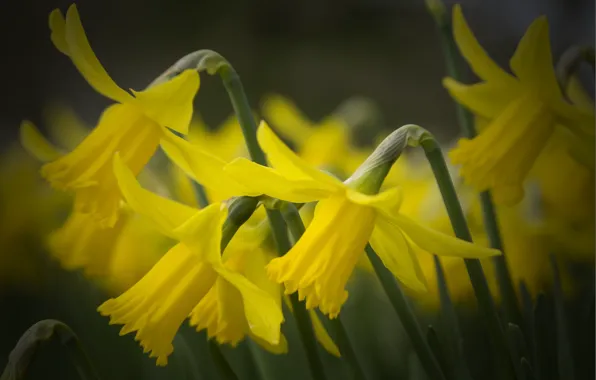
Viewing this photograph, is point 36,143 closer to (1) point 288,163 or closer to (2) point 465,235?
(1) point 288,163

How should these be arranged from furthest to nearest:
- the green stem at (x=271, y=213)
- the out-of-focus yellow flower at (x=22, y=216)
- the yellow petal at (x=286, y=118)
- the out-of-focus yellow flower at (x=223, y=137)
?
the yellow petal at (x=286, y=118) < the out-of-focus yellow flower at (x=223, y=137) < the out-of-focus yellow flower at (x=22, y=216) < the green stem at (x=271, y=213)

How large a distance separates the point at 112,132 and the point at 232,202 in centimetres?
12

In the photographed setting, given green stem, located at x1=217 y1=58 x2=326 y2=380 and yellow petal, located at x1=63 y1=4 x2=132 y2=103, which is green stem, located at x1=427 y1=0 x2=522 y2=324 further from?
yellow petal, located at x1=63 y1=4 x2=132 y2=103

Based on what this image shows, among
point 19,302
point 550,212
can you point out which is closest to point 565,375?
point 550,212

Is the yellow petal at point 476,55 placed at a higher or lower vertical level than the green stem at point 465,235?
higher

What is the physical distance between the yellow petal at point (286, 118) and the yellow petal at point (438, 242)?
625 mm

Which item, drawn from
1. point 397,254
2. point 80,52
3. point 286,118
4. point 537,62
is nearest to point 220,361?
point 397,254

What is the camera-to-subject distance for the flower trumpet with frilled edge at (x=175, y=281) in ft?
1.59

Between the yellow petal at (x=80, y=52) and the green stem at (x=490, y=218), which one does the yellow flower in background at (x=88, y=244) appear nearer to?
the yellow petal at (x=80, y=52)

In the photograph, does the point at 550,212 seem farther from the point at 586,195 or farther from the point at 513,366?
the point at 513,366

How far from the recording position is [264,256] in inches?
22.9

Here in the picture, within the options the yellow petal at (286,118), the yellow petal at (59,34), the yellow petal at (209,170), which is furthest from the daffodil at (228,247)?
the yellow petal at (286,118)

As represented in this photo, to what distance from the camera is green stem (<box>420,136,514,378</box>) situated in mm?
544

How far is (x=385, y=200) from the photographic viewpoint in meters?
0.46
